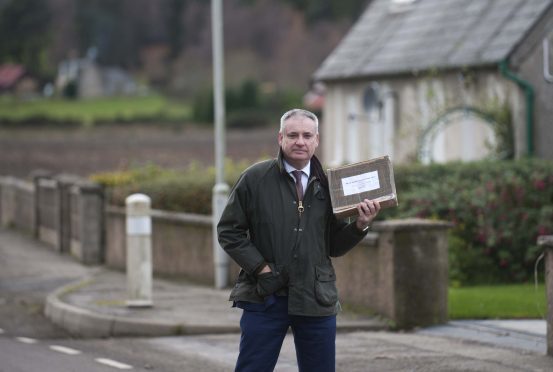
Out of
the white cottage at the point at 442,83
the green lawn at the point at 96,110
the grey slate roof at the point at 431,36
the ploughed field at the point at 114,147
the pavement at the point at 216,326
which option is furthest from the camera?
the green lawn at the point at 96,110

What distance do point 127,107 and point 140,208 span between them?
67297 millimetres

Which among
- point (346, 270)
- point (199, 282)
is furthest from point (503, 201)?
point (199, 282)

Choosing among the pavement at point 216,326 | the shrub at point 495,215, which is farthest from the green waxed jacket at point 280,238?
the shrub at point 495,215

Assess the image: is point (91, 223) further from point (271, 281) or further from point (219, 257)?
point (271, 281)

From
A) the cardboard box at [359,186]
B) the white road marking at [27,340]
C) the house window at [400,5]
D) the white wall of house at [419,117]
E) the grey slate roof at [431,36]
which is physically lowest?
the white road marking at [27,340]

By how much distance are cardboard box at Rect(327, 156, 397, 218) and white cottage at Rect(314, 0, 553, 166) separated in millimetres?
11940

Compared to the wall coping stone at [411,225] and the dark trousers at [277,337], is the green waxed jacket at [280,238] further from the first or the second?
the wall coping stone at [411,225]

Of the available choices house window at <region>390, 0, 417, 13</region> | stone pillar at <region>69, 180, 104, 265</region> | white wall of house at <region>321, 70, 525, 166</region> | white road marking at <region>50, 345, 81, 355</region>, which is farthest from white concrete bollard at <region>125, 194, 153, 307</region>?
house window at <region>390, 0, 417, 13</region>

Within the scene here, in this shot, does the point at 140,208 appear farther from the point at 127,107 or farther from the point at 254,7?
the point at 254,7

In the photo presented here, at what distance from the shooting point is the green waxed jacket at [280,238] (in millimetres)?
6855

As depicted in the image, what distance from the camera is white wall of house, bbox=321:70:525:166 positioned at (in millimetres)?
19875

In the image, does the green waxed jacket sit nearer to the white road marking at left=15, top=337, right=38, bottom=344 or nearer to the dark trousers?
the dark trousers

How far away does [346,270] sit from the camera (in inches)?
510

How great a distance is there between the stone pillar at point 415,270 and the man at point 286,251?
4744 mm
